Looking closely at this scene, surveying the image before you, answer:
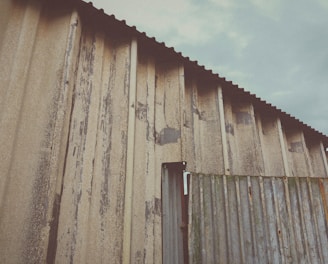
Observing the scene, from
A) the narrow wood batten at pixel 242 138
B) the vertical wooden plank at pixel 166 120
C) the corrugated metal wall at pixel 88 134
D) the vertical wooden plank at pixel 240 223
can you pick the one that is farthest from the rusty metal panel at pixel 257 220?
the narrow wood batten at pixel 242 138

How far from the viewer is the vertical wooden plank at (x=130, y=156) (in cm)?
389

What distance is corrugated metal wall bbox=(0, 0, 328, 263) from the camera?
3455mm

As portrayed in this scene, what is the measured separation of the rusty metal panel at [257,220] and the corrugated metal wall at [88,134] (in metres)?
0.68

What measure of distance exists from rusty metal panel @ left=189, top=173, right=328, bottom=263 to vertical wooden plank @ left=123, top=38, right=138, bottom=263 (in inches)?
37.6

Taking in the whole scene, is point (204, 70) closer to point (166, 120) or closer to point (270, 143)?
point (166, 120)

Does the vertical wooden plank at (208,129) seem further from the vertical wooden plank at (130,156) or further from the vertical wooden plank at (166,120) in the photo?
the vertical wooden plank at (130,156)

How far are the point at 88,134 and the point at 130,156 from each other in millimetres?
705

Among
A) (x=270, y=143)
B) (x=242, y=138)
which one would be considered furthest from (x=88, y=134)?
(x=270, y=143)

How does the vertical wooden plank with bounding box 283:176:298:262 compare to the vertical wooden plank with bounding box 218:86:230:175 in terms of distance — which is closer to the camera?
Answer: the vertical wooden plank with bounding box 283:176:298:262

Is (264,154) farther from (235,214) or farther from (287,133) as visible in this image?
(235,214)

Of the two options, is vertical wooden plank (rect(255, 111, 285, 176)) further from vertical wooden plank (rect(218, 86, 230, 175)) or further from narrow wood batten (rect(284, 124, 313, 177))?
vertical wooden plank (rect(218, 86, 230, 175))

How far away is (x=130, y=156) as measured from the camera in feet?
14.3

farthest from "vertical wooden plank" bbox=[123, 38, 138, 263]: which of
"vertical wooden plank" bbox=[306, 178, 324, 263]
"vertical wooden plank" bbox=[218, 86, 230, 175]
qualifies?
"vertical wooden plank" bbox=[306, 178, 324, 263]

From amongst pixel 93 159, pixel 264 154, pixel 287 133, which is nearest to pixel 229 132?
pixel 264 154
